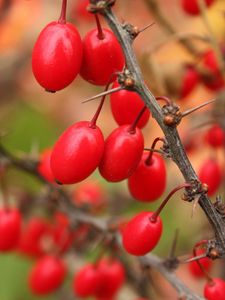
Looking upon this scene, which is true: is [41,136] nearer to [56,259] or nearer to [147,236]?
[56,259]

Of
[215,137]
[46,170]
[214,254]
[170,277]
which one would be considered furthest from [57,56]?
[215,137]

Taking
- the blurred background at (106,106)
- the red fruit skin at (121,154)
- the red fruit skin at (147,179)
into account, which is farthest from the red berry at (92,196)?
the red fruit skin at (121,154)

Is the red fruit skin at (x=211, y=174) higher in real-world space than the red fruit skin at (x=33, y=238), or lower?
higher

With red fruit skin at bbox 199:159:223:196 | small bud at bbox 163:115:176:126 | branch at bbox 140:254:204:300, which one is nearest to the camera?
small bud at bbox 163:115:176:126

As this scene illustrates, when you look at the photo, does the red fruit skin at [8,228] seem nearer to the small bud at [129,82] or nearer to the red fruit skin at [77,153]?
the red fruit skin at [77,153]

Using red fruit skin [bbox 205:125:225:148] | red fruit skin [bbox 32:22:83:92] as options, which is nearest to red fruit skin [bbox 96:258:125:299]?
red fruit skin [bbox 205:125:225:148]

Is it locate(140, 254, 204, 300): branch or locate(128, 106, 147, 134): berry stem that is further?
locate(140, 254, 204, 300): branch

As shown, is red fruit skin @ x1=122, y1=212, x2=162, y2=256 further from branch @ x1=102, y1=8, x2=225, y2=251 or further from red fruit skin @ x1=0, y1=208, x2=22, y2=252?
red fruit skin @ x1=0, y1=208, x2=22, y2=252
